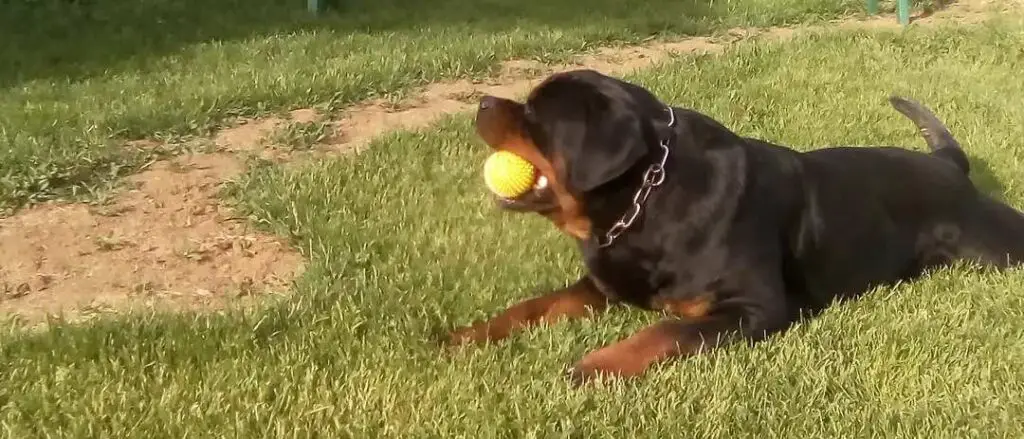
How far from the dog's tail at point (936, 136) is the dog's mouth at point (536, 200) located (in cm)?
185

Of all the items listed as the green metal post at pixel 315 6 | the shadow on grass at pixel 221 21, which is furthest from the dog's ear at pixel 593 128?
the green metal post at pixel 315 6

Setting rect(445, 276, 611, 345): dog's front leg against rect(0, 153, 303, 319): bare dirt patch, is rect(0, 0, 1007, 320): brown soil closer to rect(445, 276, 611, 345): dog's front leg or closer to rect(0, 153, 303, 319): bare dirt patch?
rect(0, 153, 303, 319): bare dirt patch

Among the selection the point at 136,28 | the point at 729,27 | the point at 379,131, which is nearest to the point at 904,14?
the point at 729,27

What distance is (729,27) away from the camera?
8.60 metres

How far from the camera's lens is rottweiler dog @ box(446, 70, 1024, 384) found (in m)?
2.81

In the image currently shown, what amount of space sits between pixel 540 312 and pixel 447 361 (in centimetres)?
45

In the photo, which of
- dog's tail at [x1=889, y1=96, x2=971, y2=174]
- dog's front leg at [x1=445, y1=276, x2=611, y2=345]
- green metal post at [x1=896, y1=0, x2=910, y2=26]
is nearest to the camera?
dog's front leg at [x1=445, y1=276, x2=611, y2=345]

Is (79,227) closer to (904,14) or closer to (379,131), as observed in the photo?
(379,131)

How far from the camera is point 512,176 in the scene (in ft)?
9.70

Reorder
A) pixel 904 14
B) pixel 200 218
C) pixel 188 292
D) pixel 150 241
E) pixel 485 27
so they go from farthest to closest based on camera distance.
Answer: pixel 904 14, pixel 485 27, pixel 200 218, pixel 150 241, pixel 188 292

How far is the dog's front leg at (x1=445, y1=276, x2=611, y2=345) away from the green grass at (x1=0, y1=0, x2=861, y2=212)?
7.00 feet

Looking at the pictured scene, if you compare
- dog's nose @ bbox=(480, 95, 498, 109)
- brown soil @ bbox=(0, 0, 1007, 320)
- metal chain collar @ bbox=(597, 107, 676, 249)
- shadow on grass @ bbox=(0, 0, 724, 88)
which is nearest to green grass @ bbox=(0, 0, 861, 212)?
shadow on grass @ bbox=(0, 0, 724, 88)

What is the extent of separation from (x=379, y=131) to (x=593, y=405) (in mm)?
3131

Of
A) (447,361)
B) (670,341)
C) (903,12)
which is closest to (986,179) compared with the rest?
(670,341)
